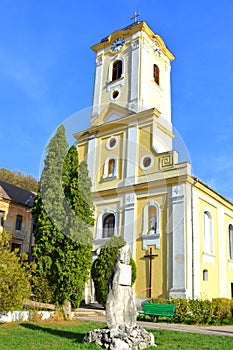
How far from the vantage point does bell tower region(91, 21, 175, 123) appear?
27.9m

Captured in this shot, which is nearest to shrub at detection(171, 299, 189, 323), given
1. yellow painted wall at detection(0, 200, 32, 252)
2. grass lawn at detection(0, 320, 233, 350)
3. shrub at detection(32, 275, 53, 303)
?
grass lawn at detection(0, 320, 233, 350)

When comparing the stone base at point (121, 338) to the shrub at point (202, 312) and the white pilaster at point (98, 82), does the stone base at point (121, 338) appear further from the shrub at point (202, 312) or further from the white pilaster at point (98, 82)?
the white pilaster at point (98, 82)

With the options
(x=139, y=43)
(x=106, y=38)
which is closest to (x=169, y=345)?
(x=139, y=43)

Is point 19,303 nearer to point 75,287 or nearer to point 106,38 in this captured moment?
point 75,287

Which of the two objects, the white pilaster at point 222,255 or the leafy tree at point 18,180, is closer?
the white pilaster at point 222,255

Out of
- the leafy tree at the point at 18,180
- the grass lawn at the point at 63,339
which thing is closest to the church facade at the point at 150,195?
the grass lawn at the point at 63,339

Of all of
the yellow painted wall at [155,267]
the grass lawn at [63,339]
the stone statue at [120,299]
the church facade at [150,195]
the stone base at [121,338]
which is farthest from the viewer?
the church facade at [150,195]

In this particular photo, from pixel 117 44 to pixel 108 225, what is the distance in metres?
15.3

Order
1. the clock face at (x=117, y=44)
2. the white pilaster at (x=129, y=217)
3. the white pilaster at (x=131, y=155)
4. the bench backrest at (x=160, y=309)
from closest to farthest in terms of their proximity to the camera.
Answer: the bench backrest at (x=160, y=309), the white pilaster at (x=131, y=155), the white pilaster at (x=129, y=217), the clock face at (x=117, y=44)

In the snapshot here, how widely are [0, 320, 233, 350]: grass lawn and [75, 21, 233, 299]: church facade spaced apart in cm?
924

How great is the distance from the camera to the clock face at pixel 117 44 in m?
30.2

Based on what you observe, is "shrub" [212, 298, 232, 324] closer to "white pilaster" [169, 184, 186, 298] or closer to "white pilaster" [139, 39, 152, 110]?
"white pilaster" [169, 184, 186, 298]

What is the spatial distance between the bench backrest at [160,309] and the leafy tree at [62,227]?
9.92 feet

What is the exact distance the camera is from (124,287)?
32.8 ft
